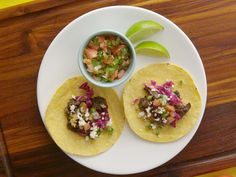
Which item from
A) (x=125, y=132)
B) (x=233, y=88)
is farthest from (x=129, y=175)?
(x=233, y=88)

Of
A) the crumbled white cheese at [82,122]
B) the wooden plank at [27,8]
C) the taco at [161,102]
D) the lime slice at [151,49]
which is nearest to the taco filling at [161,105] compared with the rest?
the taco at [161,102]

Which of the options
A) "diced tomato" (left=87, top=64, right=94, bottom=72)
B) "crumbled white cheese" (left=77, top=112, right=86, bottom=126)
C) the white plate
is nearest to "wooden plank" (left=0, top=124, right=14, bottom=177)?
the white plate

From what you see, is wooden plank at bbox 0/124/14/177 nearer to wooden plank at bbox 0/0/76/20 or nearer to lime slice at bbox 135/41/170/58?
wooden plank at bbox 0/0/76/20

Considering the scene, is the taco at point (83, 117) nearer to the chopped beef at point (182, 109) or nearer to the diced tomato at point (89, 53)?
the diced tomato at point (89, 53)

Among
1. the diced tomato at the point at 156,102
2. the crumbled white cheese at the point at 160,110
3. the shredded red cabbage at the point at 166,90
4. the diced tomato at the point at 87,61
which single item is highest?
the diced tomato at the point at 87,61

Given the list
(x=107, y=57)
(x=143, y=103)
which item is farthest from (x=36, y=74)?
(x=143, y=103)
